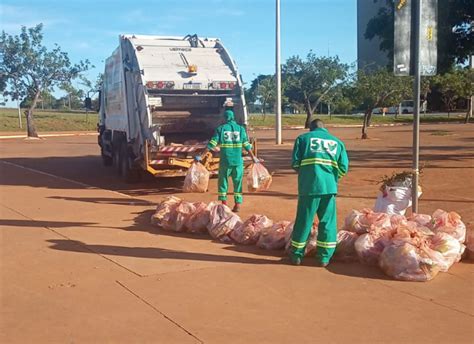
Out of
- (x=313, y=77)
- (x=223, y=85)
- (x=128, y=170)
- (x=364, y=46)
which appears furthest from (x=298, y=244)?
(x=364, y=46)

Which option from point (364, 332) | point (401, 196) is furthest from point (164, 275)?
point (401, 196)

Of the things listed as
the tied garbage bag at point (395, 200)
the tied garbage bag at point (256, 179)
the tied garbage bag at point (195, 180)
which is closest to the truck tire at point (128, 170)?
the tied garbage bag at point (195, 180)

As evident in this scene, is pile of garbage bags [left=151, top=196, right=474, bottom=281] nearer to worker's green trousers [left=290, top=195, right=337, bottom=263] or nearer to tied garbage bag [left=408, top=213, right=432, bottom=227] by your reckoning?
tied garbage bag [left=408, top=213, right=432, bottom=227]

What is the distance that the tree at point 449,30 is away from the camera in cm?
1431

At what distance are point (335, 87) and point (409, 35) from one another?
37.2m

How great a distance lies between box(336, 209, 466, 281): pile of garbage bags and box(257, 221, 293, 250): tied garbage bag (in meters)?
0.62

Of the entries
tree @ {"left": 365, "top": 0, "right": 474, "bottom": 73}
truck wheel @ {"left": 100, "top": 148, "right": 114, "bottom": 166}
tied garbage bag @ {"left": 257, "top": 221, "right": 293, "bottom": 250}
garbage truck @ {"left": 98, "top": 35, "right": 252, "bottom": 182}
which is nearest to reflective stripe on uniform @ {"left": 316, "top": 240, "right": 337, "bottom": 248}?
tied garbage bag @ {"left": 257, "top": 221, "right": 293, "bottom": 250}

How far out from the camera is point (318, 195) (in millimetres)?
5805

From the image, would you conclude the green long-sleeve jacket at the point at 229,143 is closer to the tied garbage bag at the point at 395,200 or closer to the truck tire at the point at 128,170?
the tied garbage bag at the point at 395,200

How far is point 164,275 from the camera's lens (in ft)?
18.1

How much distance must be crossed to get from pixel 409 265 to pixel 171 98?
7.67 metres

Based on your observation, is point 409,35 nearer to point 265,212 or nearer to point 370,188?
point 265,212

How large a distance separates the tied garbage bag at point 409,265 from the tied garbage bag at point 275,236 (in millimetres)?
1341

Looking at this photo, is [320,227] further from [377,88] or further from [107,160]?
[377,88]
